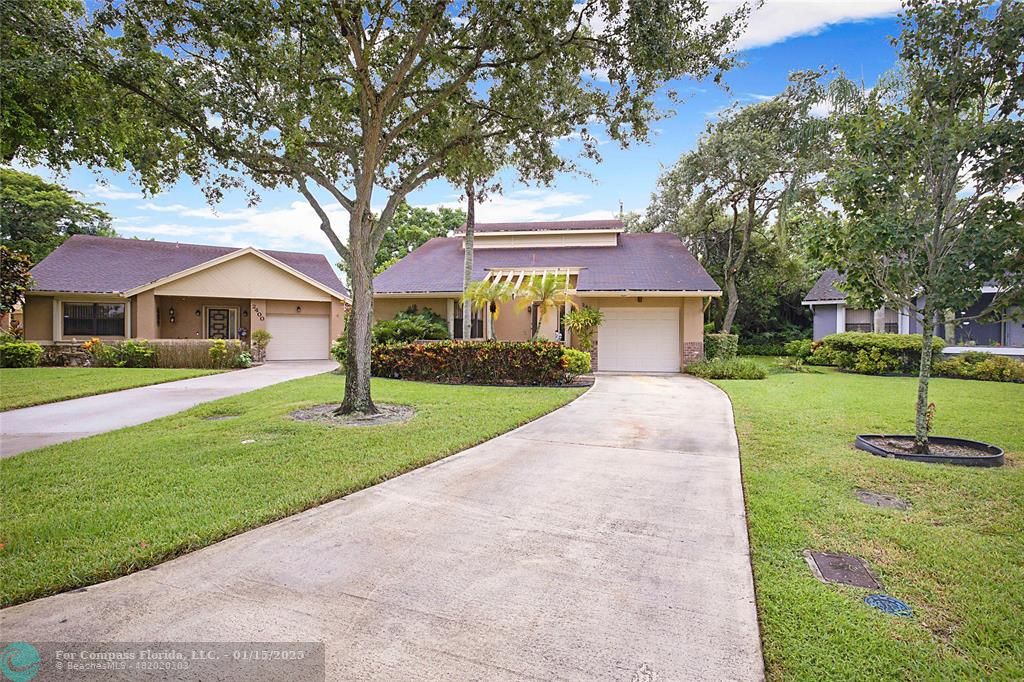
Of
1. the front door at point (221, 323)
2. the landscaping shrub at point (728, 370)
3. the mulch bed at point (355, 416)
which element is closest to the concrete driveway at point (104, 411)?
the mulch bed at point (355, 416)

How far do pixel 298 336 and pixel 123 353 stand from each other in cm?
734

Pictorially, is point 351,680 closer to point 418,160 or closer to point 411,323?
point 418,160

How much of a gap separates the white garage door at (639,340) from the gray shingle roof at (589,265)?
111 centimetres

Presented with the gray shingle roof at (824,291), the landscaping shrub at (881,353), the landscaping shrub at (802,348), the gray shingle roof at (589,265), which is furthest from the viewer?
the gray shingle roof at (824,291)

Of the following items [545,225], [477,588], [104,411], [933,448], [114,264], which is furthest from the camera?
[545,225]

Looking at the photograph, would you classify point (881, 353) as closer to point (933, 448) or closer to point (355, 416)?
point (933, 448)

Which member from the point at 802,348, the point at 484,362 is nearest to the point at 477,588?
the point at 484,362

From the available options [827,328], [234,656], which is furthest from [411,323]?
[827,328]

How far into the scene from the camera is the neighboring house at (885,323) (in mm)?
19891

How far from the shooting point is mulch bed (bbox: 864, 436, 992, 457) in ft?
22.5

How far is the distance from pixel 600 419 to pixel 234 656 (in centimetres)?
719

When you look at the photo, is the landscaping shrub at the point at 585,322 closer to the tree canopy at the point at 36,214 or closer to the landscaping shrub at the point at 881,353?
the landscaping shrub at the point at 881,353

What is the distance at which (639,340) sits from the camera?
59.4 feet

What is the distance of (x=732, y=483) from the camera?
5652mm
